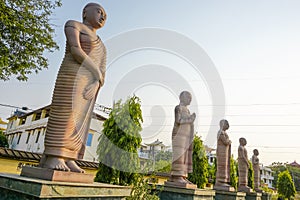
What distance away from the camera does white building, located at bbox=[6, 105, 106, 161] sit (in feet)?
69.4

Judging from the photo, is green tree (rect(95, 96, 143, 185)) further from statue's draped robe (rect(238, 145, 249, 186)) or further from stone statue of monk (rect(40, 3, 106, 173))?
statue's draped robe (rect(238, 145, 249, 186))

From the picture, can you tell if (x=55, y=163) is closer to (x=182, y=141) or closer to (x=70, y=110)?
(x=70, y=110)

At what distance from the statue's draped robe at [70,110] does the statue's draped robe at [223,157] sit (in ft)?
20.8

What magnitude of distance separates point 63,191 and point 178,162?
4.04 meters

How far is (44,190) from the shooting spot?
2.20 meters

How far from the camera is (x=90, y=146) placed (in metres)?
21.4

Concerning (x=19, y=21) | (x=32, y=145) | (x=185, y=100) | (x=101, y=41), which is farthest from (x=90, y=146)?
(x=101, y=41)

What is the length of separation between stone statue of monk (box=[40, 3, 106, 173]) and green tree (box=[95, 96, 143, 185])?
3.19m

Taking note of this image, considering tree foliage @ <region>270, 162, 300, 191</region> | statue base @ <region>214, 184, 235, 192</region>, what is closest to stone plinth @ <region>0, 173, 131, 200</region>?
statue base @ <region>214, 184, 235, 192</region>

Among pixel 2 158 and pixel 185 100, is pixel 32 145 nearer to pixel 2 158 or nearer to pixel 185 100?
pixel 2 158

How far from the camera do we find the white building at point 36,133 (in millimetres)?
21156

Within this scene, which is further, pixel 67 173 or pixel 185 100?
pixel 185 100

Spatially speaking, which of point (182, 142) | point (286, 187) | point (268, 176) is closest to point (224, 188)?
point (182, 142)

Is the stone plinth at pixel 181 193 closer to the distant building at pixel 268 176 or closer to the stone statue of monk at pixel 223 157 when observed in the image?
Answer: the stone statue of monk at pixel 223 157
